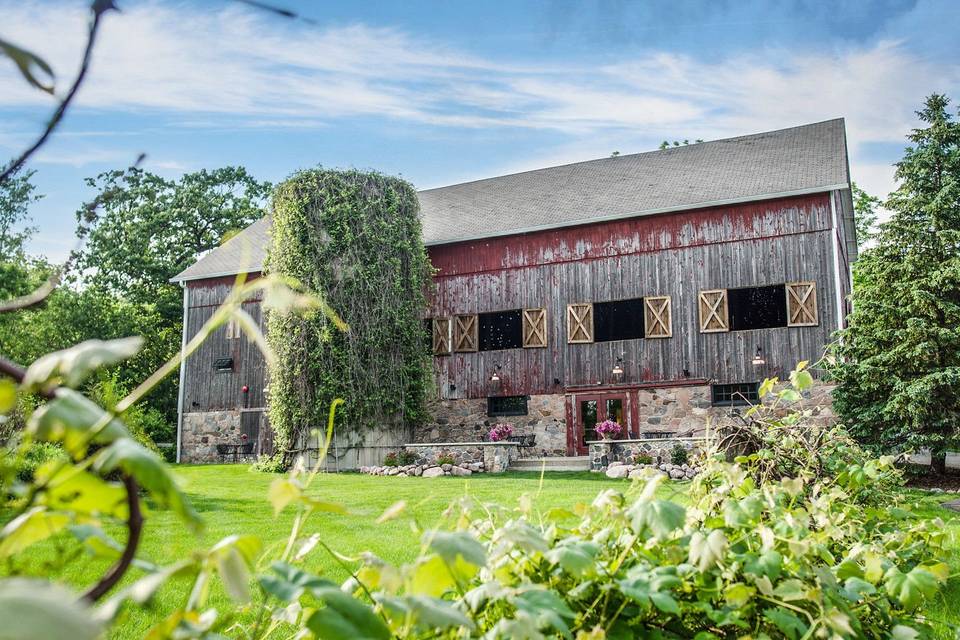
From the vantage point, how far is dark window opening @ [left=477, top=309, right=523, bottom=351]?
1958cm

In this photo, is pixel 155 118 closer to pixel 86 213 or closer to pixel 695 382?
pixel 86 213

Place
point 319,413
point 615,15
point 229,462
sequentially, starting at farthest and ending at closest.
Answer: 1. point 229,462
2. point 319,413
3. point 615,15

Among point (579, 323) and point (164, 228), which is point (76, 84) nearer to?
point (579, 323)

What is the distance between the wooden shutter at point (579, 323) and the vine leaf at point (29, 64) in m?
17.5

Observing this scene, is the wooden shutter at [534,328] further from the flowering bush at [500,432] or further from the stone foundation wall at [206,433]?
the stone foundation wall at [206,433]

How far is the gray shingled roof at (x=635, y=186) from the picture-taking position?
1736 cm

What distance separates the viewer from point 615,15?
2.14 m

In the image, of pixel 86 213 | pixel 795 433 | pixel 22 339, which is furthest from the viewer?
pixel 22 339

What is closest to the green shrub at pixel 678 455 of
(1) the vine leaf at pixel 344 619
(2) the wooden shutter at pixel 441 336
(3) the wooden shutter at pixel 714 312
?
(3) the wooden shutter at pixel 714 312

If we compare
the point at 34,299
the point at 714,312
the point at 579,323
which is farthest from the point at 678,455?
the point at 34,299

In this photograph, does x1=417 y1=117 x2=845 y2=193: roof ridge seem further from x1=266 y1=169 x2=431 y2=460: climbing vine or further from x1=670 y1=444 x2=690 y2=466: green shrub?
x1=670 y1=444 x2=690 y2=466: green shrub

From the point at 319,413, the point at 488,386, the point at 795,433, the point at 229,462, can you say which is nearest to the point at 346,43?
the point at 795,433

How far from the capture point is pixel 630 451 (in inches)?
588

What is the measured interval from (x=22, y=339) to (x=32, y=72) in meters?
27.4
